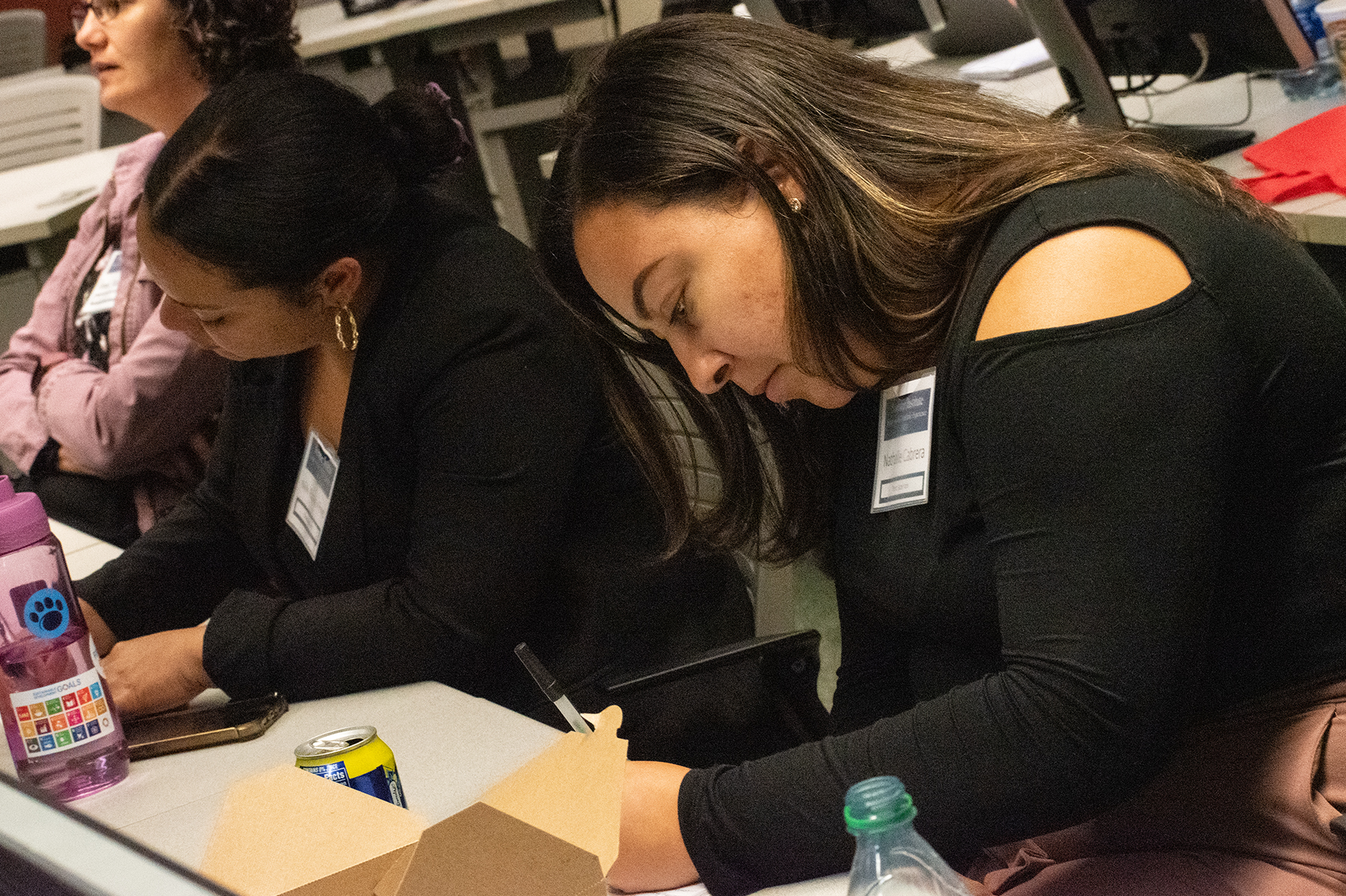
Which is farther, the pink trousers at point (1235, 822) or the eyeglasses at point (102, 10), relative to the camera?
the eyeglasses at point (102, 10)

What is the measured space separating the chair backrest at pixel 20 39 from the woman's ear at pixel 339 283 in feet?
20.0

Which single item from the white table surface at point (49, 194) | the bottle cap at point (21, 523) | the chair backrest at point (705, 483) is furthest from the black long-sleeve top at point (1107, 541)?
the white table surface at point (49, 194)

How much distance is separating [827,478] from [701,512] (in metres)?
0.24

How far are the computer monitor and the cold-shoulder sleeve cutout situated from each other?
1.29m

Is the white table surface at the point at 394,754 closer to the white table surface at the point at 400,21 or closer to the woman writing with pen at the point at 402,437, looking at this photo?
the woman writing with pen at the point at 402,437

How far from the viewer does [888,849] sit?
623 millimetres

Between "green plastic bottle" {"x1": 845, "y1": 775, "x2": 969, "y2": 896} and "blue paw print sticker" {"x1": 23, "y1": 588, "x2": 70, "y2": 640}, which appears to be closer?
"green plastic bottle" {"x1": 845, "y1": 775, "x2": 969, "y2": 896}

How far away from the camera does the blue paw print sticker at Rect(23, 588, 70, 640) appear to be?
1.25m

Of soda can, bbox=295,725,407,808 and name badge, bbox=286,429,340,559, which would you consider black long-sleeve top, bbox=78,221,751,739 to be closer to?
name badge, bbox=286,429,340,559

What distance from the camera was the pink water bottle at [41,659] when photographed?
4.08 feet

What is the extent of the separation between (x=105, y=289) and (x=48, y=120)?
104 inches

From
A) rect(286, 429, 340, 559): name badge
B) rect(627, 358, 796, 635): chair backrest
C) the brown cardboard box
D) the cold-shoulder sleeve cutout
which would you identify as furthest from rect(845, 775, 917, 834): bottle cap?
rect(286, 429, 340, 559): name badge

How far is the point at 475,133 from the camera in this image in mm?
4336

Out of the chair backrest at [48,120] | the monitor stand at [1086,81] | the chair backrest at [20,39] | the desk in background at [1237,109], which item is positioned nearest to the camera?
the desk in background at [1237,109]
